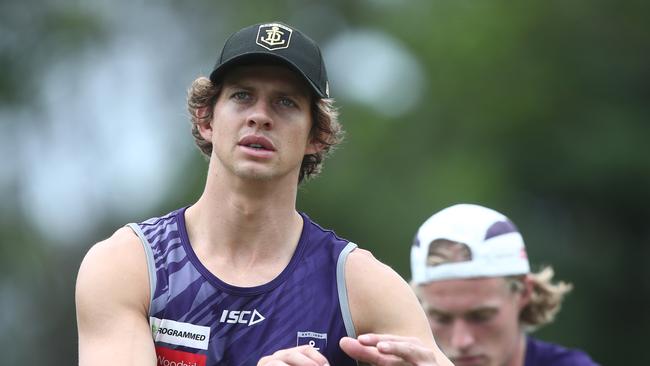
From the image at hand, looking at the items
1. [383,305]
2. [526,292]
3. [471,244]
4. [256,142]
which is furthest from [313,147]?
[526,292]

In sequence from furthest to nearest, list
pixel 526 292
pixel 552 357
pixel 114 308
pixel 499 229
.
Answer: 1. pixel 526 292
2. pixel 552 357
3. pixel 499 229
4. pixel 114 308

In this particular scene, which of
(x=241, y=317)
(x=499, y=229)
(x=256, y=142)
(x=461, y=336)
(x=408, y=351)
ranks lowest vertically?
(x=408, y=351)

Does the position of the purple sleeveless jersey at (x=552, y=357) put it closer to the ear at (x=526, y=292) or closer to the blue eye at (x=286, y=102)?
the ear at (x=526, y=292)

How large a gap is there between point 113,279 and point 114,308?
0.14 m

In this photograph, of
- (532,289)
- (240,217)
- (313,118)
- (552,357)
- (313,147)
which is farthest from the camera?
(532,289)

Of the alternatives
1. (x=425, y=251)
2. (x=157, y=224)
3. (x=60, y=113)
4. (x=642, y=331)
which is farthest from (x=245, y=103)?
(x=60, y=113)

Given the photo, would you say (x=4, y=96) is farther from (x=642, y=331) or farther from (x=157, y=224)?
(x=157, y=224)

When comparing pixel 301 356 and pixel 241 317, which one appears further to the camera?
pixel 241 317

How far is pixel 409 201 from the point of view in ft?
92.0

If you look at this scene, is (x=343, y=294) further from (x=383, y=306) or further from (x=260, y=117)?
(x=260, y=117)

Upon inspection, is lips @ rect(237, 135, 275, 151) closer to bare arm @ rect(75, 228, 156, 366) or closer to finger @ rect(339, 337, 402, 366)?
bare arm @ rect(75, 228, 156, 366)

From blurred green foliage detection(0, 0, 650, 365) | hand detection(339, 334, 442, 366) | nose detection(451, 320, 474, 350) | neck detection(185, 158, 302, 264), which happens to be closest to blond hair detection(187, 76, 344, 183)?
neck detection(185, 158, 302, 264)

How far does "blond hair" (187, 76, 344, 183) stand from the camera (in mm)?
7086

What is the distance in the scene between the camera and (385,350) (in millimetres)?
6312
